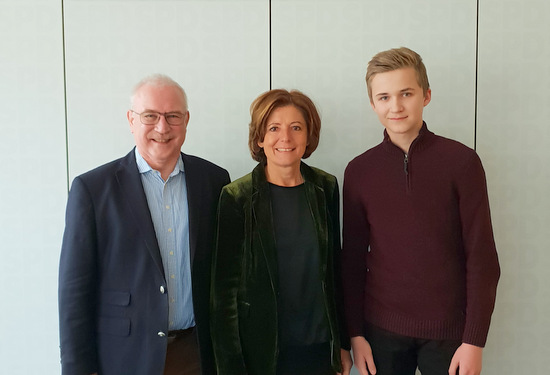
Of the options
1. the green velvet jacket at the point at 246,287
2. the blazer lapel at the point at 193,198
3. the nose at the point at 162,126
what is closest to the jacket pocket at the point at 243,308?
the green velvet jacket at the point at 246,287

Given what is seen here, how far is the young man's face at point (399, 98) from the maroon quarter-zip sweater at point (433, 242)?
0.25 feet

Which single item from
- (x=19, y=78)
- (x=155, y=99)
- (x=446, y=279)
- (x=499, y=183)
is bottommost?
(x=446, y=279)

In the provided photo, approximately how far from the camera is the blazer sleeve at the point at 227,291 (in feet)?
5.08

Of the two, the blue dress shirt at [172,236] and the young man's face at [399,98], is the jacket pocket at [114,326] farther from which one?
the young man's face at [399,98]

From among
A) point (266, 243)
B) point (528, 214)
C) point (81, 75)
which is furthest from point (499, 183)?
point (81, 75)

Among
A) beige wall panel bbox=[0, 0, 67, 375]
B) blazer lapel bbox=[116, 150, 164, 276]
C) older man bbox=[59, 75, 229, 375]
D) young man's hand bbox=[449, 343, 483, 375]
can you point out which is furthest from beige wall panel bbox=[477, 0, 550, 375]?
beige wall panel bbox=[0, 0, 67, 375]

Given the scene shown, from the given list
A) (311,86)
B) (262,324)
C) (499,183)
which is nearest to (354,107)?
(311,86)

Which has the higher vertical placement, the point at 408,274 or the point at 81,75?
the point at 81,75

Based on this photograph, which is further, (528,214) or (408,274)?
(528,214)

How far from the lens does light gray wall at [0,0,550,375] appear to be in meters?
2.10

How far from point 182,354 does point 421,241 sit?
0.98m

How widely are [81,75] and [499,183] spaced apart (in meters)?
2.18

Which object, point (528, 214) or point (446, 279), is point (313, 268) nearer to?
point (446, 279)

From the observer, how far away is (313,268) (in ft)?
5.28
